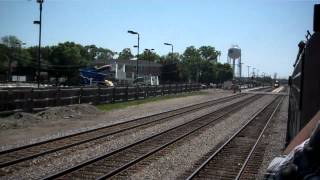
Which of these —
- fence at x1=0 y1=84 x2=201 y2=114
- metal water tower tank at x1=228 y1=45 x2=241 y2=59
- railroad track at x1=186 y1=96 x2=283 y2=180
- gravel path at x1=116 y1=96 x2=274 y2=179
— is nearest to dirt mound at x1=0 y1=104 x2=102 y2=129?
fence at x1=0 y1=84 x2=201 y2=114

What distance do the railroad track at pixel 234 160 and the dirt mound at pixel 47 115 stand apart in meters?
9.30

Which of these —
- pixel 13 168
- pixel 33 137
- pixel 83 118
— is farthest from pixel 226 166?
pixel 83 118

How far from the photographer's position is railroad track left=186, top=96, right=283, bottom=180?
11.6 m

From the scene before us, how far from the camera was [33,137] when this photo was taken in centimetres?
1744

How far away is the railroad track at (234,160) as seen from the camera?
38.2 ft

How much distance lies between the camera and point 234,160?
13984mm

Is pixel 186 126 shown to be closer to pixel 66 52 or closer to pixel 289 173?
pixel 289 173

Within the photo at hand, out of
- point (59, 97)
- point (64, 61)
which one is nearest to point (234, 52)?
point (64, 61)

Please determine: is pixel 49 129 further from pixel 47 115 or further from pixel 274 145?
pixel 274 145

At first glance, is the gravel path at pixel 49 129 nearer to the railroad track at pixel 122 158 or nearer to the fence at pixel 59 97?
the fence at pixel 59 97

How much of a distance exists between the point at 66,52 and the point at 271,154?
101m

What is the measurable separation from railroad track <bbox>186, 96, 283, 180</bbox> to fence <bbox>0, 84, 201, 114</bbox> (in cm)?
1072

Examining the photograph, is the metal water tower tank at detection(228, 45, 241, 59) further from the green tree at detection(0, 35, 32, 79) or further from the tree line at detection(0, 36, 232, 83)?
the green tree at detection(0, 35, 32, 79)

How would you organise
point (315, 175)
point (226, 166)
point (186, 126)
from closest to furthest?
point (315, 175) < point (226, 166) < point (186, 126)
